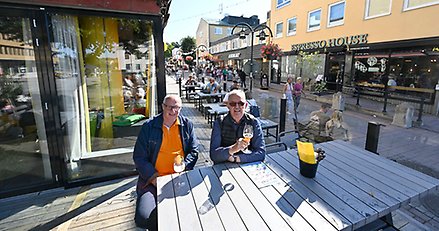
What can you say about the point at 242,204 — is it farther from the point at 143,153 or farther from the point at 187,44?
the point at 187,44

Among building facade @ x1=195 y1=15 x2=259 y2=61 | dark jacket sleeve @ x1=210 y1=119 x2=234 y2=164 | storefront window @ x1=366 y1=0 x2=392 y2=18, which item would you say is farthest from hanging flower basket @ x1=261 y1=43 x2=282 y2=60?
building facade @ x1=195 y1=15 x2=259 y2=61

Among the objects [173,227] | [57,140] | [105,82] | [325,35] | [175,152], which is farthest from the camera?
[325,35]

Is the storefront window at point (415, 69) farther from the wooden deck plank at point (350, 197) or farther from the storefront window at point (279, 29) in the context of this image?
the wooden deck plank at point (350, 197)

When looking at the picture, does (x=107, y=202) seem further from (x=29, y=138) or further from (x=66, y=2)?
(x=66, y=2)

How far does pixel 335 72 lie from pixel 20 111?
1372 cm

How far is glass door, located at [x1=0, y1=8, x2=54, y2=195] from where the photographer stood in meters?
2.70

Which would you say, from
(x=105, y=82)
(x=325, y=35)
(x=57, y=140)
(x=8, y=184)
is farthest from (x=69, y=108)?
(x=325, y=35)

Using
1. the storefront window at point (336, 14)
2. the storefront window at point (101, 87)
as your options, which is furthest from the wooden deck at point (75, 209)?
the storefront window at point (336, 14)

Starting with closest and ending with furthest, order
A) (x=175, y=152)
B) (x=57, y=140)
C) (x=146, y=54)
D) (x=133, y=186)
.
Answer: (x=175, y=152)
(x=57, y=140)
(x=133, y=186)
(x=146, y=54)

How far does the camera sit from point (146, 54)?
12.0 feet

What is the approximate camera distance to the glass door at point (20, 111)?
270 centimetres

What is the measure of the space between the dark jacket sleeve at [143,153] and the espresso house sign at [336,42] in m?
11.9

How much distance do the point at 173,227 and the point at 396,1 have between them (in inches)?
478

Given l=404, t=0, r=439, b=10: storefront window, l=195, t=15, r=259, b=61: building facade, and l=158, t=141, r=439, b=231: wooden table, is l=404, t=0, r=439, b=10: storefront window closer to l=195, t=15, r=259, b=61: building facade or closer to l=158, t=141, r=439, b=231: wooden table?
l=158, t=141, r=439, b=231: wooden table
